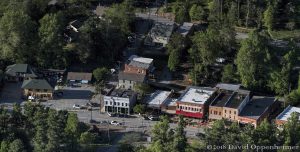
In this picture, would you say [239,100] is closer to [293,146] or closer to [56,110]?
[293,146]

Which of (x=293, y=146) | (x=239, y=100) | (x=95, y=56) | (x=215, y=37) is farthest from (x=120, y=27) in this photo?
(x=293, y=146)

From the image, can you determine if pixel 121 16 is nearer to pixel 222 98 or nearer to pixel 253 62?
pixel 253 62

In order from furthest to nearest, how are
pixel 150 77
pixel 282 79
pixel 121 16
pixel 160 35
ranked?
pixel 160 35
pixel 121 16
pixel 150 77
pixel 282 79

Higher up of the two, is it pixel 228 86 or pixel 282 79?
pixel 282 79

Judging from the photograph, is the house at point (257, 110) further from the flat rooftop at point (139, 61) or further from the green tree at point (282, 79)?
the flat rooftop at point (139, 61)

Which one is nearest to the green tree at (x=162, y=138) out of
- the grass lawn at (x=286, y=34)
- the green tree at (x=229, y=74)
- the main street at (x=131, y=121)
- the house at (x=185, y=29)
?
the main street at (x=131, y=121)

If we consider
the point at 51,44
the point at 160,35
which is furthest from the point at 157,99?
the point at 51,44
